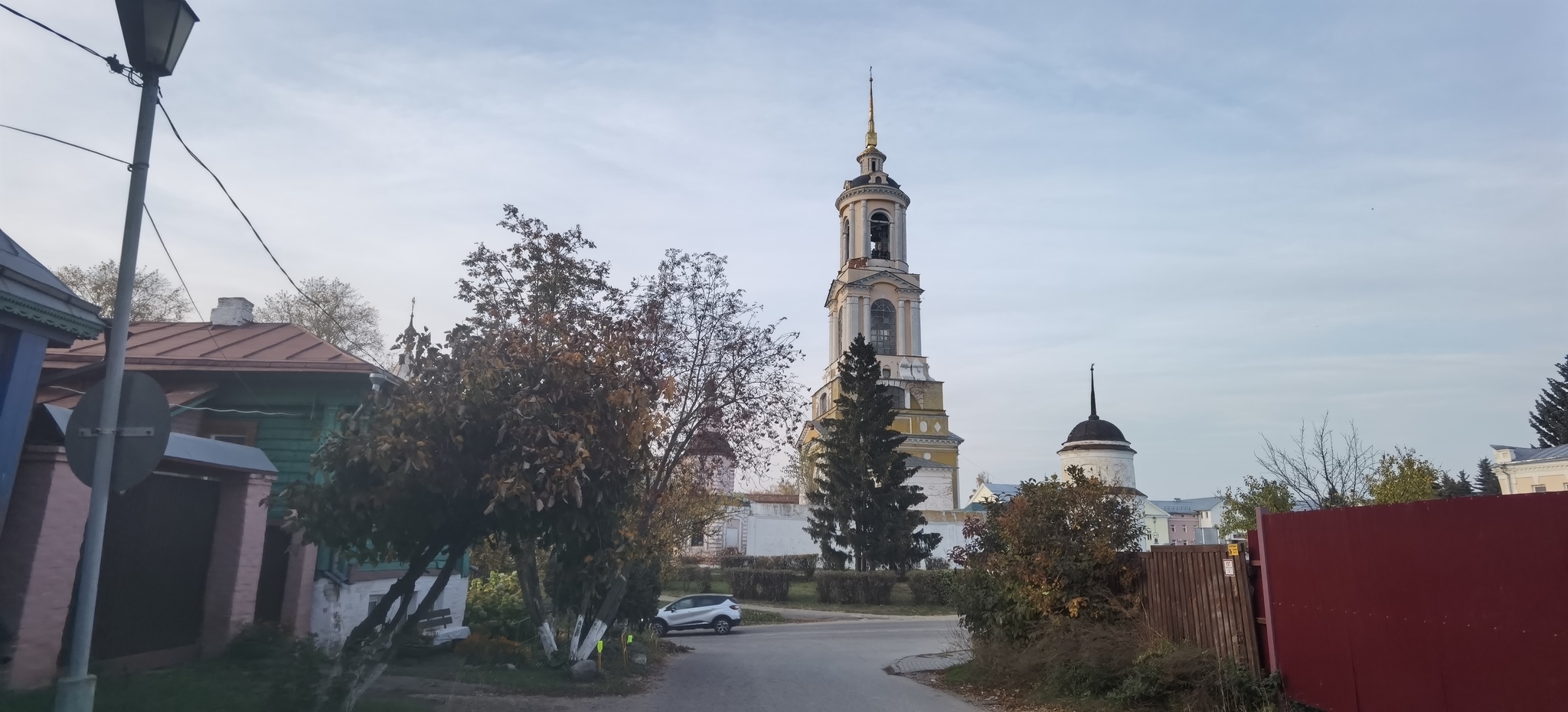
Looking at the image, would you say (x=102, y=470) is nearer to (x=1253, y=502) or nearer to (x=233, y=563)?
(x=233, y=563)

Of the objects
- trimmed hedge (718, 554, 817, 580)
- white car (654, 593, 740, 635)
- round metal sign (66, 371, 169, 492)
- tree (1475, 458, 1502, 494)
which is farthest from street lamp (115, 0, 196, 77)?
tree (1475, 458, 1502, 494)

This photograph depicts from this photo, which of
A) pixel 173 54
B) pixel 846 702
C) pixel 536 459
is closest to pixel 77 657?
pixel 173 54

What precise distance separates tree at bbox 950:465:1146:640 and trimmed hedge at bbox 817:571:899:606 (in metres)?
21.0

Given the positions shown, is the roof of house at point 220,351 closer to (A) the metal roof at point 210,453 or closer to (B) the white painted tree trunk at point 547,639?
(A) the metal roof at point 210,453

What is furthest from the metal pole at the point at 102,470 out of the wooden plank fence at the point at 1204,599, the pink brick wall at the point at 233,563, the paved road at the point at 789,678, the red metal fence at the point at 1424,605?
the wooden plank fence at the point at 1204,599

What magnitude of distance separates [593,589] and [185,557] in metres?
5.57

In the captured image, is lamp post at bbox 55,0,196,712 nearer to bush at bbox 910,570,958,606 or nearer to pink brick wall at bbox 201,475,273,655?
pink brick wall at bbox 201,475,273,655

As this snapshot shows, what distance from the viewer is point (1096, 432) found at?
47.9m

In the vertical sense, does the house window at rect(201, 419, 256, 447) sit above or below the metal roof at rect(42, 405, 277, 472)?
above

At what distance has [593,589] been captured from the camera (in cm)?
1438

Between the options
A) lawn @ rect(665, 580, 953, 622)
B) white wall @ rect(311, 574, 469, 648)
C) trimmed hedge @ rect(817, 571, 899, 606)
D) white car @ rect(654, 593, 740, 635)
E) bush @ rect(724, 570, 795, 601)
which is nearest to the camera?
white wall @ rect(311, 574, 469, 648)

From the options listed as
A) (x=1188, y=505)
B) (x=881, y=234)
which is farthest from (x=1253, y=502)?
(x=1188, y=505)

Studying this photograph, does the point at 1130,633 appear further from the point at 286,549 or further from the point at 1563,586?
the point at 286,549

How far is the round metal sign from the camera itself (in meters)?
4.90
